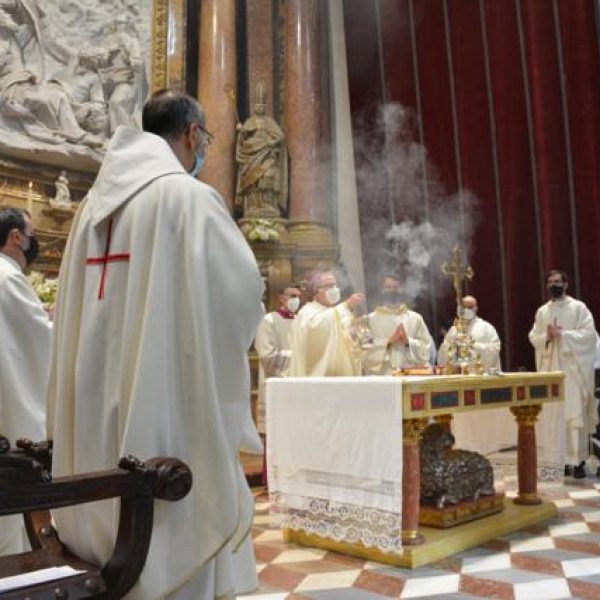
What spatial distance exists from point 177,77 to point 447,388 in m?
5.11

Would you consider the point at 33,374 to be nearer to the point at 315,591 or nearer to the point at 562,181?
the point at 315,591

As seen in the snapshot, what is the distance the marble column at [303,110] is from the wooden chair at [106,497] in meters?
7.03

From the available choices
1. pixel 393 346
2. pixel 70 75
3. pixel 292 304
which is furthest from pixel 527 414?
pixel 70 75

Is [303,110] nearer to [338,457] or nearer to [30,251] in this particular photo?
[338,457]

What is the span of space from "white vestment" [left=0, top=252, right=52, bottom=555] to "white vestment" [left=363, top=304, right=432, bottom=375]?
3.49m

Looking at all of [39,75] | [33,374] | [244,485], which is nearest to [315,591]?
[33,374]

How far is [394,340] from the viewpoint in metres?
6.04

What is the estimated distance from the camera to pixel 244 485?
162 centimetres

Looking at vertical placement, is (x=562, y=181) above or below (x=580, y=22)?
below

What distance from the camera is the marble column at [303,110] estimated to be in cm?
834

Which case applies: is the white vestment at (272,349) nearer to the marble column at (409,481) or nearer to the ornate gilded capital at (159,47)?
the marble column at (409,481)

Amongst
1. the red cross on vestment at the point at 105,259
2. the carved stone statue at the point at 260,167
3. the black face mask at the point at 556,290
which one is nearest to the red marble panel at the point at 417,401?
the red cross on vestment at the point at 105,259

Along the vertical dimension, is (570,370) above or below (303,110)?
below

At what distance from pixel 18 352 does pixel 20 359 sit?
0.09 feet
